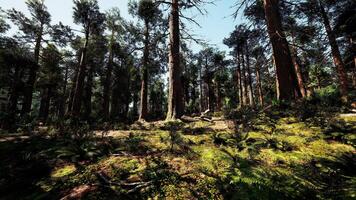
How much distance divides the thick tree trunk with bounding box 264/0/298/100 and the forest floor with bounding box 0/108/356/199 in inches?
103

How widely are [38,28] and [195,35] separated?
17.4 metres

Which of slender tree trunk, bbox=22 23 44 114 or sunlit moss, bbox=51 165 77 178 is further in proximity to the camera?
slender tree trunk, bbox=22 23 44 114

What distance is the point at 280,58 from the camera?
8.23 meters

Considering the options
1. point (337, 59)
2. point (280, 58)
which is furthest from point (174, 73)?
point (337, 59)

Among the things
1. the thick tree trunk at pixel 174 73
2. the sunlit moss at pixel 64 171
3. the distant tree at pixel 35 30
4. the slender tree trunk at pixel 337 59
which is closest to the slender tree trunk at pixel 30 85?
the distant tree at pixel 35 30

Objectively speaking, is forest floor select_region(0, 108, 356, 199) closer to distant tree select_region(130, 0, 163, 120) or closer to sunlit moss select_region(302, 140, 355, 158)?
sunlit moss select_region(302, 140, 355, 158)

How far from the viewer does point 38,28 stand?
61.1 feet

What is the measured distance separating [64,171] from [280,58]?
8475 mm

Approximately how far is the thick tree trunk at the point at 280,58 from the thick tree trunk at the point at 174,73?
403cm

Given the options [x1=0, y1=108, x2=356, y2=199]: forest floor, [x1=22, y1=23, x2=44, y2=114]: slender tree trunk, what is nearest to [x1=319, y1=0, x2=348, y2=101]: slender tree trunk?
[x1=0, y1=108, x2=356, y2=199]: forest floor

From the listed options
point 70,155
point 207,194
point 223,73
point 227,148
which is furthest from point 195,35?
point 223,73

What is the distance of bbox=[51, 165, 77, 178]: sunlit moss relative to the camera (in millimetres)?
3598

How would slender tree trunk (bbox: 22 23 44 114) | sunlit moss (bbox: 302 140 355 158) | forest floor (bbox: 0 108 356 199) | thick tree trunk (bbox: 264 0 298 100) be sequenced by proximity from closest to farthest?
forest floor (bbox: 0 108 356 199), sunlit moss (bbox: 302 140 355 158), thick tree trunk (bbox: 264 0 298 100), slender tree trunk (bbox: 22 23 44 114)

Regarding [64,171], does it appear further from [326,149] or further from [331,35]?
[331,35]
